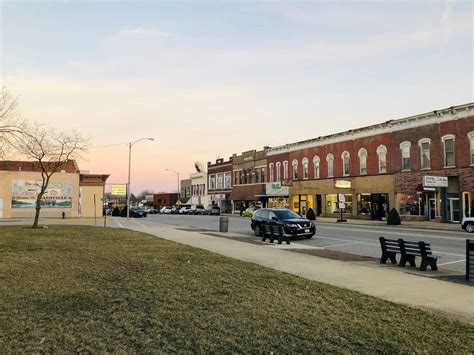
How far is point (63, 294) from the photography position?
24.9ft

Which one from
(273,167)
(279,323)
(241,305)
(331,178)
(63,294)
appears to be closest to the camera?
(279,323)

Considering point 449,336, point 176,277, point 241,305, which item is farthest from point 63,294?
point 449,336

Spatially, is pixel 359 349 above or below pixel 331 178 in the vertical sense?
below

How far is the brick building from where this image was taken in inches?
1332

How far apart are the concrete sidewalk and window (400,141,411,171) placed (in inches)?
1108

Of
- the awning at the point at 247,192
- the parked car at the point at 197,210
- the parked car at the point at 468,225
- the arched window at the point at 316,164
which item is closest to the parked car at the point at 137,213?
the parked car at the point at 197,210

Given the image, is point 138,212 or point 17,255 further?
point 138,212

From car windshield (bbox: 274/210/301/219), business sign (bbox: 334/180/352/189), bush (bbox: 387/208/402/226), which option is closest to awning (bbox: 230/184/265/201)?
business sign (bbox: 334/180/352/189)

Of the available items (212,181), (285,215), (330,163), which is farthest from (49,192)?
(285,215)

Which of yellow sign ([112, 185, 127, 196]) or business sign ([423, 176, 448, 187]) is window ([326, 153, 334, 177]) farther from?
yellow sign ([112, 185, 127, 196])

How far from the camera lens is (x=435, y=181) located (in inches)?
1310

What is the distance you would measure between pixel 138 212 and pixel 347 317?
5118 cm

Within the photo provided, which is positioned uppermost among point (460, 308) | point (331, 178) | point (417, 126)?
point (417, 126)

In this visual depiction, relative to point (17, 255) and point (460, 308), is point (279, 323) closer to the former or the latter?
point (460, 308)
